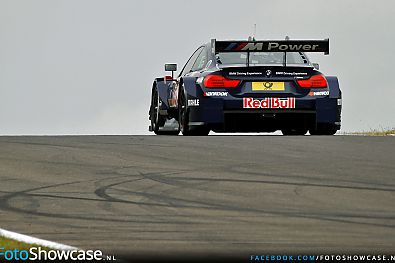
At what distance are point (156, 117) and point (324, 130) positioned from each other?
11.7ft

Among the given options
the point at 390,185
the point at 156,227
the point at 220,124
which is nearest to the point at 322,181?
the point at 390,185

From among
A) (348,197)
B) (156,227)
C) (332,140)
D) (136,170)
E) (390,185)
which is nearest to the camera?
(156,227)

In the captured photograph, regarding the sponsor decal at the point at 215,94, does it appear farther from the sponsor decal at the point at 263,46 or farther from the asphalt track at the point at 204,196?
the asphalt track at the point at 204,196

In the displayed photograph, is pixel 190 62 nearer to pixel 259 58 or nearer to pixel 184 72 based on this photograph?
pixel 184 72

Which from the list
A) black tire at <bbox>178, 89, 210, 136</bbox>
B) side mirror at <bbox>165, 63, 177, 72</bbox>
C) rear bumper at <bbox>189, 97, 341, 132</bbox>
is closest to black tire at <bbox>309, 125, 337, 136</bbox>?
rear bumper at <bbox>189, 97, 341, 132</bbox>

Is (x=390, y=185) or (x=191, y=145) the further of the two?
(x=191, y=145)

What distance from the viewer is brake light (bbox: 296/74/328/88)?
17516 mm

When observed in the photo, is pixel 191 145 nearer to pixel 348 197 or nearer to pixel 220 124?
pixel 220 124

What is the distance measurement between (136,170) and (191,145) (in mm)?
2965

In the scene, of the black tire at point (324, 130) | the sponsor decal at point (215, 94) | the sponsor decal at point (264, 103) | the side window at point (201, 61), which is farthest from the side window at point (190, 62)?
the black tire at point (324, 130)

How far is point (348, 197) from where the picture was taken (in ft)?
33.3

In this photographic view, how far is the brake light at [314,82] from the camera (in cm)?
1752

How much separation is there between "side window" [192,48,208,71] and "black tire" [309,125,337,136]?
197 centimetres

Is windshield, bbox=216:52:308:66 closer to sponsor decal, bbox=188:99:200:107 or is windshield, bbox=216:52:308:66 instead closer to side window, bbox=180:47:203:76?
sponsor decal, bbox=188:99:200:107
